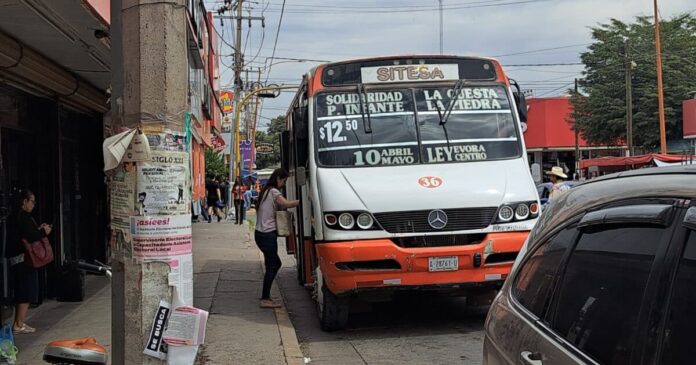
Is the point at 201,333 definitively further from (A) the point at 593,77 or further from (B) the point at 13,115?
(A) the point at 593,77

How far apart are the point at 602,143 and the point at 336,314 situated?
125ft

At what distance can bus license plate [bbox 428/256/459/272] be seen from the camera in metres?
7.21

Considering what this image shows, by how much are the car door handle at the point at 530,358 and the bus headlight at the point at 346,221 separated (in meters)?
4.59

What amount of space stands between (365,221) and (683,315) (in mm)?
5353

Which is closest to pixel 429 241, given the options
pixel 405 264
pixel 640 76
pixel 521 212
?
pixel 405 264

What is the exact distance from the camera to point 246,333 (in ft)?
25.1

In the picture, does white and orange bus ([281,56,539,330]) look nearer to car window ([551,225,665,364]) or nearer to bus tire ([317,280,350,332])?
bus tire ([317,280,350,332])

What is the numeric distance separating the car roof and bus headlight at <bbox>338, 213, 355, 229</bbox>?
410cm

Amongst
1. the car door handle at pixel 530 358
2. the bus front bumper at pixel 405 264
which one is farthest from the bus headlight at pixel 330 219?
the car door handle at pixel 530 358

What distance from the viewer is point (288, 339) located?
24.2ft

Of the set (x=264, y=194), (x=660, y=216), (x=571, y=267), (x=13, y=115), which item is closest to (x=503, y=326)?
Answer: (x=571, y=267)

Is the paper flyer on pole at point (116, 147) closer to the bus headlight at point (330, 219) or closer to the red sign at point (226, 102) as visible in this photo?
the bus headlight at point (330, 219)

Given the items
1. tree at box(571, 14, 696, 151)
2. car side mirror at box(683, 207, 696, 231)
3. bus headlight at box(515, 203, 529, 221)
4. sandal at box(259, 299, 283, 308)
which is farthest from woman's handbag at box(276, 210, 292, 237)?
tree at box(571, 14, 696, 151)

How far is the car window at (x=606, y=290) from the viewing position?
7.12 feet
